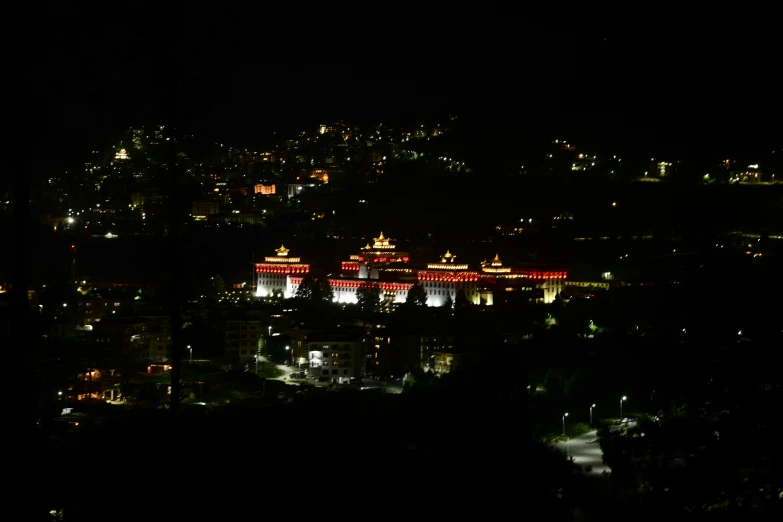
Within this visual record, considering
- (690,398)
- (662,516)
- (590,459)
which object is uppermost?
(690,398)

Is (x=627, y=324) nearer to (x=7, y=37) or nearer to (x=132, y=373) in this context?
(x=132, y=373)

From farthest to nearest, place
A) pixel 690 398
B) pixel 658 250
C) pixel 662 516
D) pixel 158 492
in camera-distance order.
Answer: pixel 658 250
pixel 158 492
pixel 690 398
pixel 662 516

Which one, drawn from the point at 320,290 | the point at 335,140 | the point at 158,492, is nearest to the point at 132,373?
the point at 158,492

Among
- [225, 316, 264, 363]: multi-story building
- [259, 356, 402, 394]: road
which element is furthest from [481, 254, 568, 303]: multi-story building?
[259, 356, 402, 394]: road

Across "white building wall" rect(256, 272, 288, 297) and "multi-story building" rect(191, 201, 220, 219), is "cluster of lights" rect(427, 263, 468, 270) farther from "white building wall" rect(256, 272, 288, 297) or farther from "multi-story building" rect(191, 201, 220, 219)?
"multi-story building" rect(191, 201, 220, 219)

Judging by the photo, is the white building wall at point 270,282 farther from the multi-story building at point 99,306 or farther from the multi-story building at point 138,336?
the multi-story building at point 138,336

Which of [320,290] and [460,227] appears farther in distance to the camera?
[460,227]

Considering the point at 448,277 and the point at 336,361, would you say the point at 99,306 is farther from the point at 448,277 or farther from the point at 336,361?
the point at 448,277
